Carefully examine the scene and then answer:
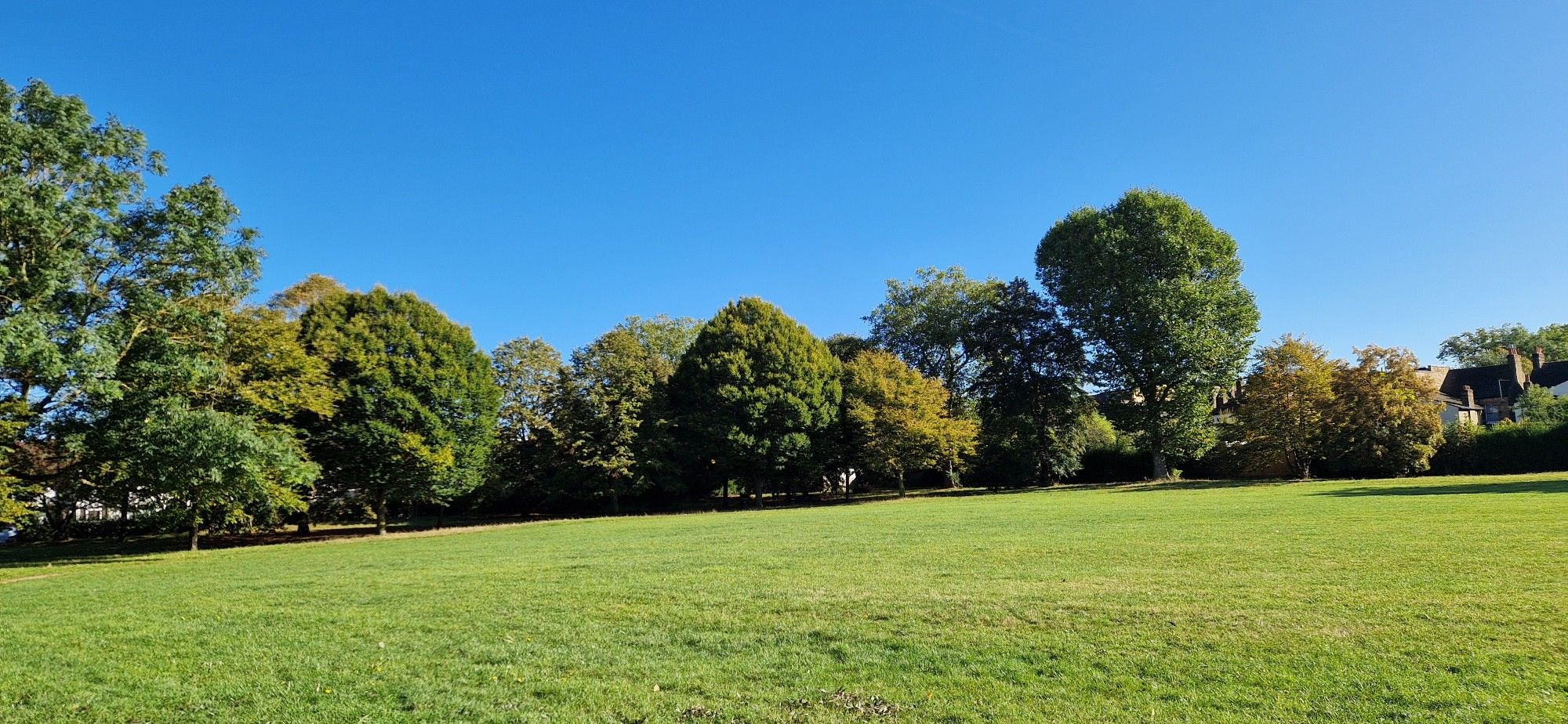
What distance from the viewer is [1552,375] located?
2756 inches

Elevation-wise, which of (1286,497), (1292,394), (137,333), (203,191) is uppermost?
(203,191)

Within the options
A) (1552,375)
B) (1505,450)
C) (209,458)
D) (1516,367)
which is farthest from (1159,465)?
(1552,375)

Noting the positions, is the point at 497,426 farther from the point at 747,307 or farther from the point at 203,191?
the point at 203,191

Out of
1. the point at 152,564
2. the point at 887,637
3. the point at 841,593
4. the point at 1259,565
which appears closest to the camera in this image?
the point at 887,637

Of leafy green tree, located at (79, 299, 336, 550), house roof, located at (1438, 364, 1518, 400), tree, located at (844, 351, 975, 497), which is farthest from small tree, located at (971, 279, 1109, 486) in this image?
house roof, located at (1438, 364, 1518, 400)

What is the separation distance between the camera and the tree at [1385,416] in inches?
1598

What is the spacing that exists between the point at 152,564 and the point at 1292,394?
5151 cm

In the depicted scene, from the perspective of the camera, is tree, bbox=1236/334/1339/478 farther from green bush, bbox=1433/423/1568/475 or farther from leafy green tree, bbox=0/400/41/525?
leafy green tree, bbox=0/400/41/525

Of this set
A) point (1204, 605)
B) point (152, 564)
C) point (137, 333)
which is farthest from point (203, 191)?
point (1204, 605)

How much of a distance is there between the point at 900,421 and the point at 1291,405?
21646mm

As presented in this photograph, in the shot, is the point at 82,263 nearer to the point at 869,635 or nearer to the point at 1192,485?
the point at 869,635

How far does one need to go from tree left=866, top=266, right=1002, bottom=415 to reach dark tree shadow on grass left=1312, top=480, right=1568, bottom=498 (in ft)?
94.1

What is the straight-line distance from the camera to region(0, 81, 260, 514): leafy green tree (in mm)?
18859

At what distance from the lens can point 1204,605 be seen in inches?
322
